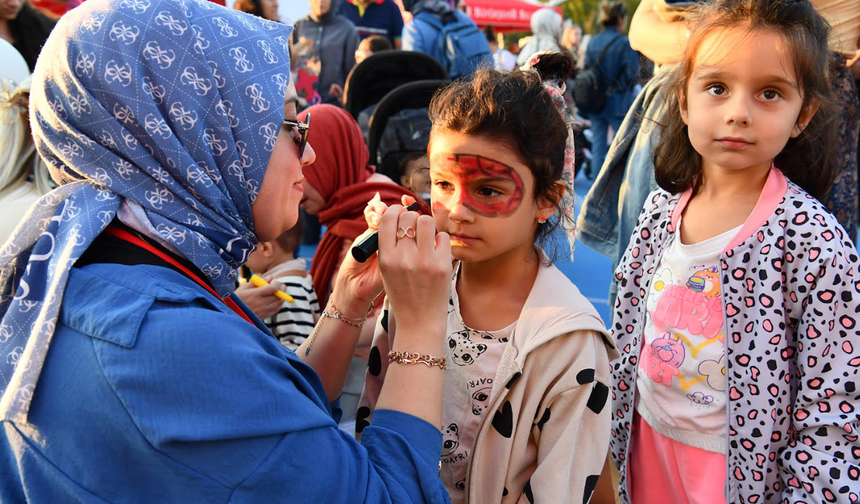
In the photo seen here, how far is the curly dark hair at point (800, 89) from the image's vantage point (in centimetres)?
165

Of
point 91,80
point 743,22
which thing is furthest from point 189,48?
point 743,22

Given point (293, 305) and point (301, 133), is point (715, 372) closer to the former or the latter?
point (301, 133)

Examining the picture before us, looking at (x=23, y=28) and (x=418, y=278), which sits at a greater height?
(x=418, y=278)

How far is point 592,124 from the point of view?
901cm

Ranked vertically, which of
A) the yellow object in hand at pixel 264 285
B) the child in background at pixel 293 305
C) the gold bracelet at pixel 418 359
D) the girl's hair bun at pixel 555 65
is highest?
the girl's hair bun at pixel 555 65

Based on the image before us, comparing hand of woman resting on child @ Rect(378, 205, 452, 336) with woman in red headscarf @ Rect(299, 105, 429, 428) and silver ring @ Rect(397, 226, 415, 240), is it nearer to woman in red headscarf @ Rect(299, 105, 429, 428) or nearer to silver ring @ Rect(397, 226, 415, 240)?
silver ring @ Rect(397, 226, 415, 240)

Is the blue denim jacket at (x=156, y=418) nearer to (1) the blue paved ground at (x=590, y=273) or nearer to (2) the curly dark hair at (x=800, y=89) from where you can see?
(2) the curly dark hair at (x=800, y=89)

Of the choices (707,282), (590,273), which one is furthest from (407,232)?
(590,273)

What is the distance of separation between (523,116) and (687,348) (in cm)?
75

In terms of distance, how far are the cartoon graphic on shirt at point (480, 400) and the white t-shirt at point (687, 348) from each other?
55cm

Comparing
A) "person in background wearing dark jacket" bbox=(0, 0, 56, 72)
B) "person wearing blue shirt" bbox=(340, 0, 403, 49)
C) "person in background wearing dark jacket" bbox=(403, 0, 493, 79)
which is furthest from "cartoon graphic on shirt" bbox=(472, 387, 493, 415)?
"person wearing blue shirt" bbox=(340, 0, 403, 49)

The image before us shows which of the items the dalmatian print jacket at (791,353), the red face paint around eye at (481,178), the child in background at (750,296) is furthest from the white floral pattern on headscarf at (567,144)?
the dalmatian print jacket at (791,353)

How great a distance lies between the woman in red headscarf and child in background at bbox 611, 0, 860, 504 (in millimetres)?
1167

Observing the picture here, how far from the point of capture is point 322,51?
6.11 metres
